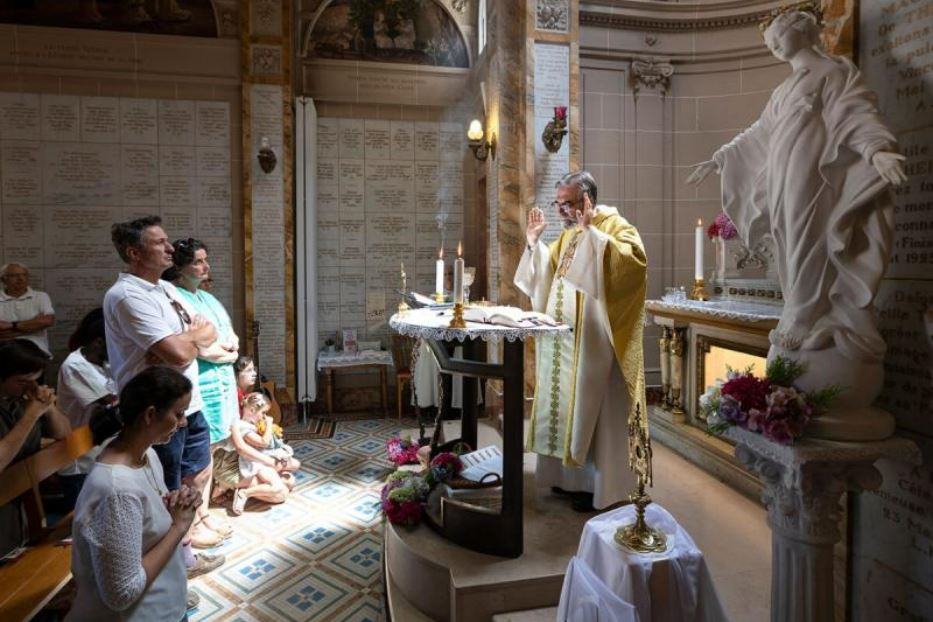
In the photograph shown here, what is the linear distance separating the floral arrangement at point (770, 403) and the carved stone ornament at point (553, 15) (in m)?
4.41

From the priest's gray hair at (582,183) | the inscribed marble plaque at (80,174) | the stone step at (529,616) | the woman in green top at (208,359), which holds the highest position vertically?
the inscribed marble plaque at (80,174)

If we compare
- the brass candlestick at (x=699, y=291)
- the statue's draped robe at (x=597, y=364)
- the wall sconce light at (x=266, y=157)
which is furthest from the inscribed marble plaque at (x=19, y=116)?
the brass candlestick at (x=699, y=291)

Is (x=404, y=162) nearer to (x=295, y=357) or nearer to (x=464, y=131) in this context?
(x=464, y=131)

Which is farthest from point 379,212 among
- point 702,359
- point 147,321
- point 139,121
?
point 147,321

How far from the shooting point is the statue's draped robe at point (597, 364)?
126 inches

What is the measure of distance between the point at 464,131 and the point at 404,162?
3.06ft

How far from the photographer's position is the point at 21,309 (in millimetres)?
5965

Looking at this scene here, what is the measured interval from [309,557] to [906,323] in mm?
3566

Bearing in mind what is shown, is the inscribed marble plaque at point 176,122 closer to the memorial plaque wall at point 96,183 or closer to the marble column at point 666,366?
the memorial plaque wall at point 96,183

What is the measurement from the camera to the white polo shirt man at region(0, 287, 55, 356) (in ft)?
19.3

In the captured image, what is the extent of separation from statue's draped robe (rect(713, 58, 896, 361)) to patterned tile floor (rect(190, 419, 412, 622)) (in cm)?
273

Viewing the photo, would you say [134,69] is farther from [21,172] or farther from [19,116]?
[21,172]

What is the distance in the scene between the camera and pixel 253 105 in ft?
22.6

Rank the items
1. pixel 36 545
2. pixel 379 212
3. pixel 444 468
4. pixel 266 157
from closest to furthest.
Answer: pixel 36 545 < pixel 444 468 < pixel 266 157 < pixel 379 212
